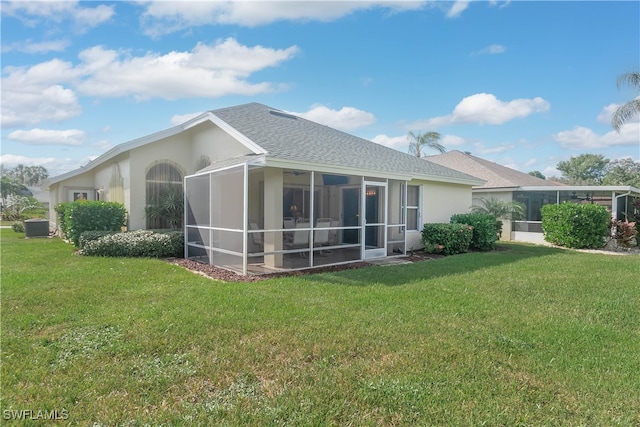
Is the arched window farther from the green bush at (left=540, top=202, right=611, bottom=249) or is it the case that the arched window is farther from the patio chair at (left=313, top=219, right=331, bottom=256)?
the green bush at (left=540, top=202, right=611, bottom=249)

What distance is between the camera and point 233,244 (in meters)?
9.83

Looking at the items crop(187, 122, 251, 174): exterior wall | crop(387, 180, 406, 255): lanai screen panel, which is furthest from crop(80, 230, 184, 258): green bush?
crop(387, 180, 406, 255): lanai screen panel

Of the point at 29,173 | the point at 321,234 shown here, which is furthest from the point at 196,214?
the point at 29,173

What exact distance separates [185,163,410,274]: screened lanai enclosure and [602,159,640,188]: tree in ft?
154

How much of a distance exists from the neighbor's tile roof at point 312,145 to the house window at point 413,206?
698mm

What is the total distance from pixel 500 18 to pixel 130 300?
14628 mm

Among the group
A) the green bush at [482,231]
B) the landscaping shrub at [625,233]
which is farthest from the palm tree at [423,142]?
the green bush at [482,231]

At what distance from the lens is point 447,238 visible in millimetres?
13070

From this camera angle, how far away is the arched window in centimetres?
1296

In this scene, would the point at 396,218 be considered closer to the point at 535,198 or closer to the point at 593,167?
the point at 535,198

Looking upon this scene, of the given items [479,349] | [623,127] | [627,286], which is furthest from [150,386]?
[623,127]

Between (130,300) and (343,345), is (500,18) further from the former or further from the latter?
(130,300)

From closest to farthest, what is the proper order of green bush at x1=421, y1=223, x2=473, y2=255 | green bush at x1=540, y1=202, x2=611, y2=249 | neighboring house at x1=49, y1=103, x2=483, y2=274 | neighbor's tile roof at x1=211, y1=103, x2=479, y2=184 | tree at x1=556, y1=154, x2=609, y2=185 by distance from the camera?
neighboring house at x1=49, y1=103, x2=483, y2=274 < neighbor's tile roof at x1=211, y1=103, x2=479, y2=184 < green bush at x1=421, y1=223, x2=473, y2=255 < green bush at x1=540, y1=202, x2=611, y2=249 < tree at x1=556, y1=154, x2=609, y2=185

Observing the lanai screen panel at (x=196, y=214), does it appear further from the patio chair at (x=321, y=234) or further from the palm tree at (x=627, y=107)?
the palm tree at (x=627, y=107)
